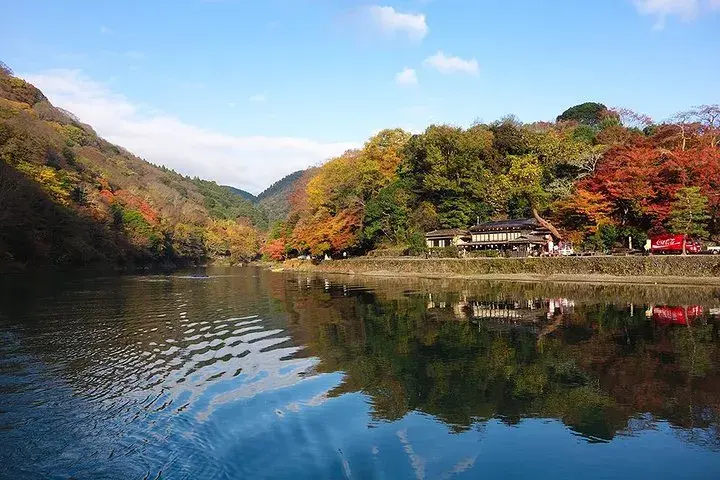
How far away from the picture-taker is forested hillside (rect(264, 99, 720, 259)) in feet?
124

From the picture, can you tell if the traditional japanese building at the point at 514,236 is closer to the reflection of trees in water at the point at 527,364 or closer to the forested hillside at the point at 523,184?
the forested hillside at the point at 523,184

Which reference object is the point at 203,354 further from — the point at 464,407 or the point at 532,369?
the point at 532,369

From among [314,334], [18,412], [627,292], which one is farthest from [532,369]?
[627,292]

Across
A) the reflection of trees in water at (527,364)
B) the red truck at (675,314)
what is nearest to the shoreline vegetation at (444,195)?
the red truck at (675,314)

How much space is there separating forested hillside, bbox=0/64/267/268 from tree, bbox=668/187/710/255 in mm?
54131

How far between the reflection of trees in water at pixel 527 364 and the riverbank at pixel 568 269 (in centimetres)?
1168

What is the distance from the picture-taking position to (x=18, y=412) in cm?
896

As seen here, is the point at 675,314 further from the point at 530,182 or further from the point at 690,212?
the point at 530,182

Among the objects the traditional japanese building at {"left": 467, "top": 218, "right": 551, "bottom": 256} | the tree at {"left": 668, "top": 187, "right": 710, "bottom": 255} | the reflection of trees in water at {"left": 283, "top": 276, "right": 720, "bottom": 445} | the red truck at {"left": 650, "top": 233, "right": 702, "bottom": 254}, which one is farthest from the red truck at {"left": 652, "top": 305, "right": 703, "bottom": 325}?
the traditional japanese building at {"left": 467, "top": 218, "right": 551, "bottom": 256}

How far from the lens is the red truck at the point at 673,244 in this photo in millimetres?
35312

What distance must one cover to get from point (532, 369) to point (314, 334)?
794 cm

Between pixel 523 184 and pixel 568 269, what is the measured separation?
15.1m

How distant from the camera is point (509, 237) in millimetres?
48312

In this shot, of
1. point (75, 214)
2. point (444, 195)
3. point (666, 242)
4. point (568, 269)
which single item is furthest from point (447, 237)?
point (75, 214)
